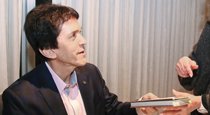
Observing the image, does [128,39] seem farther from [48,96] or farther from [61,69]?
[48,96]

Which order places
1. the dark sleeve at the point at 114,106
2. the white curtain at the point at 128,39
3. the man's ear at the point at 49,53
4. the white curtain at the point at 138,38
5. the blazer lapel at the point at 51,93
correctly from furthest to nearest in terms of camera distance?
the white curtain at the point at 138,38 < the white curtain at the point at 128,39 < the dark sleeve at the point at 114,106 < the man's ear at the point at 49,53 < the blazer lapel at the point at 51,93

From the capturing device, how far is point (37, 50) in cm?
140

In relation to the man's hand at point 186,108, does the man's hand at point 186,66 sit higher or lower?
higher

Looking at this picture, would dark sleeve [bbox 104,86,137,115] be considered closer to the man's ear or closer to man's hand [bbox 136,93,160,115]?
man's hand [bbox 136,93,160,115]

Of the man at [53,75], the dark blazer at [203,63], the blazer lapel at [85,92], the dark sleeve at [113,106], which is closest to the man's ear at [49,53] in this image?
the man at [53,75]

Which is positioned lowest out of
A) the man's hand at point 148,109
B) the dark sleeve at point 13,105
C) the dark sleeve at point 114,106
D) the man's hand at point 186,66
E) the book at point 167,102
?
the dark sleeve at point 114,106

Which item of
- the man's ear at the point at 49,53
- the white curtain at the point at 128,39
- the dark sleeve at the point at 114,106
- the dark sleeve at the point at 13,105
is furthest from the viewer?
the white curtain at the point at 128,39

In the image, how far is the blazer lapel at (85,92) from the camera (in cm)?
144

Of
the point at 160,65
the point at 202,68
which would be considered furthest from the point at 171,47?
the point at 202,68

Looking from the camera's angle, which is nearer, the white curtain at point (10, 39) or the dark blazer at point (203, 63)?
the dark blazer at point (203, 63)

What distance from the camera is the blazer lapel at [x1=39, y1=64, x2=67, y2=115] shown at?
4.06 feet

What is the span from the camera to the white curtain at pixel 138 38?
7.23 ft

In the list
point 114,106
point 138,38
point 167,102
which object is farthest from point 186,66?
point 138,38

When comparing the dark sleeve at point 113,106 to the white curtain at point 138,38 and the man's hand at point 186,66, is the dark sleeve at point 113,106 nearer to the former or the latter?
the man's hand at point 186,66
